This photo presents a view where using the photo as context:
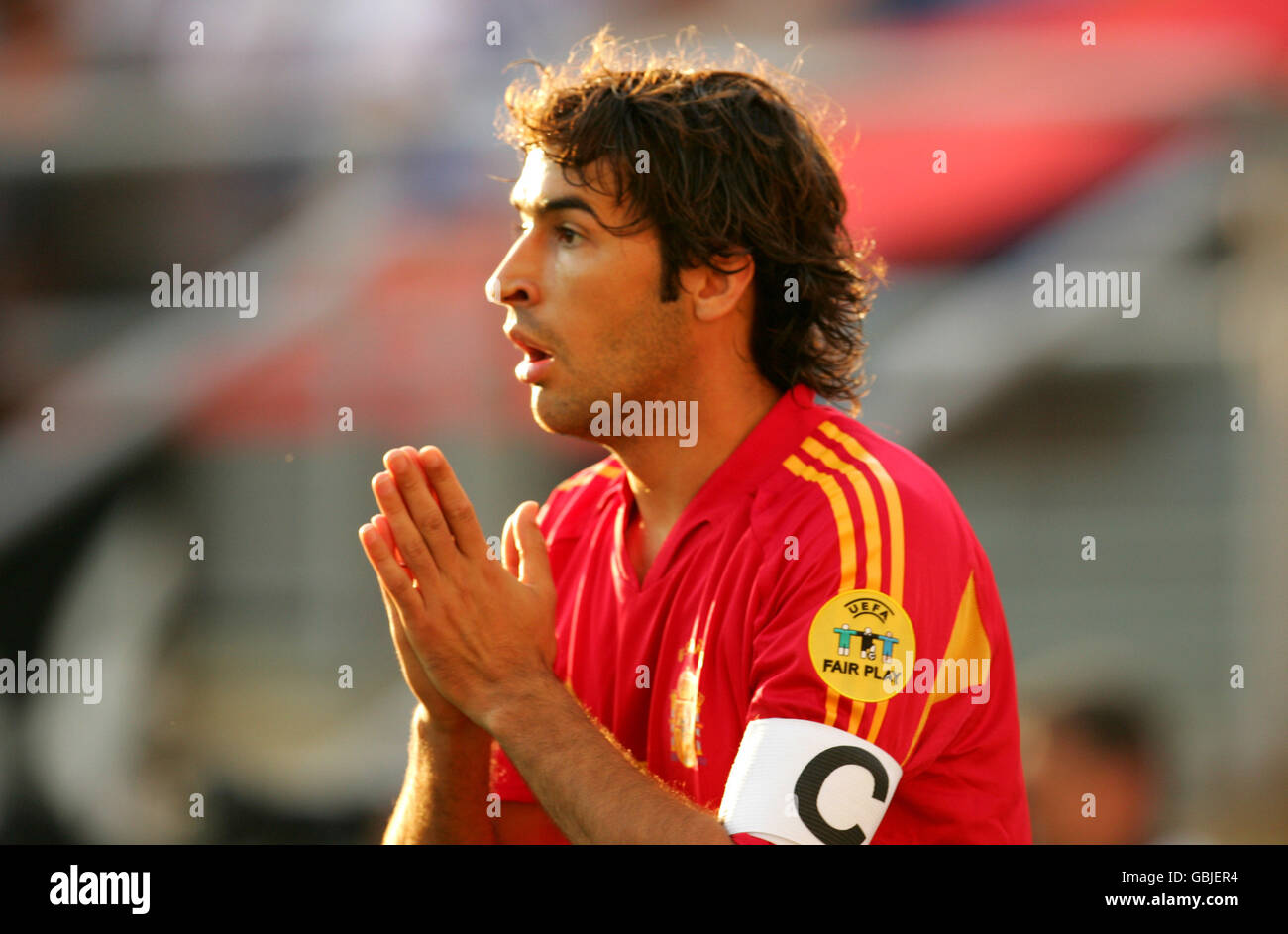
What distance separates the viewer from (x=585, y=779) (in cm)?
219

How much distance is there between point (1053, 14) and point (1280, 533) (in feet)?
8.98

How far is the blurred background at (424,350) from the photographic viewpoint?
607 centimetres

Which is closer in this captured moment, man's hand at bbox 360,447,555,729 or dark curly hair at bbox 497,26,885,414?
man's hand at bbox 360,447,555,729

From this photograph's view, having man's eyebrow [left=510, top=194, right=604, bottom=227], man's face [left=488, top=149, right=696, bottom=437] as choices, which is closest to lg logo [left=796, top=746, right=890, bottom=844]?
man's face [left=488, top=149, right=696, bottom=437]

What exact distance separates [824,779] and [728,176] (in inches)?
52.3

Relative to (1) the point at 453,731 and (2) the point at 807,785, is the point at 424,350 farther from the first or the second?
(2) the point at 807,785

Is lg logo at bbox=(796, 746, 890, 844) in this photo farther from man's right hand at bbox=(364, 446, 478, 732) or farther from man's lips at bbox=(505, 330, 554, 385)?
man's lips at bbox=(505, 330, 554, 385)

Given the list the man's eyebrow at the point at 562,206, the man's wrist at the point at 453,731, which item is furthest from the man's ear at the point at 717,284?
the man's wrist at the point at 453,731

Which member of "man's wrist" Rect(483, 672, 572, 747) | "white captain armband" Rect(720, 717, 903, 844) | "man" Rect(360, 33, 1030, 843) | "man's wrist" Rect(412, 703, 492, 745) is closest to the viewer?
"white captain armband" Rect(720, 717, 903, 844)

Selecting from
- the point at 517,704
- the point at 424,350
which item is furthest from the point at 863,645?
the point at 424,350

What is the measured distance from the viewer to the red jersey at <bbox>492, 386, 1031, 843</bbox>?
2.12m

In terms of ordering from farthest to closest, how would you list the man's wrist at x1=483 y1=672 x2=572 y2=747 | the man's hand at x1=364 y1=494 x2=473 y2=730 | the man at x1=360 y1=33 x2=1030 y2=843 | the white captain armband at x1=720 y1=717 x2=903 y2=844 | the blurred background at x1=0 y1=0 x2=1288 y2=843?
the blurred background at x1=0 y1=0 x2=1288 y2=843 < the man's hand at x1=364 y1=494 x2=473 y2=730 < the man's wrist at x1=483 y1=672 x2=572 y2=747 < the man at x1=360 y1=33 x2=1030 y2=843 < the white captain armband at x1=720 y1=717 x2=903 y2=844

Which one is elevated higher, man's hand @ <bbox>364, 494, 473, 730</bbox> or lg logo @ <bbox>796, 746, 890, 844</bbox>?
man's hand @ <bbox>364, 494, 473, 730</bbox>
